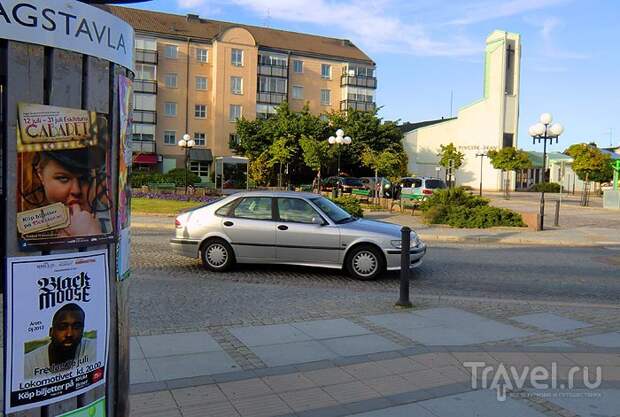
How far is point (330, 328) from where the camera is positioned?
→ 671 cm

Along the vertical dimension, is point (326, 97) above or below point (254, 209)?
above

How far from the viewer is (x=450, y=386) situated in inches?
190

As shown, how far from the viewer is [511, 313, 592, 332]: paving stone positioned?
7.08 m

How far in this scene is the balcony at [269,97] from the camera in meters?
64.2

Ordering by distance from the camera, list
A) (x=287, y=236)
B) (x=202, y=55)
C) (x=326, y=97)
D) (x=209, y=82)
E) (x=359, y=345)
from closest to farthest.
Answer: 1. (x=359, y=345)
2. (x=287, y=236)
3. (x=202, y=55)
4. (x=209, y=82)
5. (x=326, y=97)

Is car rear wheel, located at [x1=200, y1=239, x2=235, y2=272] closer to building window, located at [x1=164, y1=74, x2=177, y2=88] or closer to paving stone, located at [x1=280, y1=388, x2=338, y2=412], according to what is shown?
paving stone, located at [x1=280, y1=388, x2=338, y2=412]

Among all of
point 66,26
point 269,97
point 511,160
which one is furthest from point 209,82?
point 66,26

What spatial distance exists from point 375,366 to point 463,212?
58.5 ft

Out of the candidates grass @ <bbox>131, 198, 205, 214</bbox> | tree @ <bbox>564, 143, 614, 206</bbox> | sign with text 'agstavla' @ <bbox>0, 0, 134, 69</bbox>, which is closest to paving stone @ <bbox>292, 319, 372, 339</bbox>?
sign with text 'agstavla' @ <bbox>0, 0, 134, 69</bbox>

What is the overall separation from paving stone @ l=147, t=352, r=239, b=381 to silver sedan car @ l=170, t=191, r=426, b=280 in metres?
5.01

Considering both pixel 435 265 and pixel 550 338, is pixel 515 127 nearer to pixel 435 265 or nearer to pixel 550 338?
pixel 435 265

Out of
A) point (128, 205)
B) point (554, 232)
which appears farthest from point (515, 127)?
point (128, 205)

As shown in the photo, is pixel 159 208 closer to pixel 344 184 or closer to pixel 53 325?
pixel 344 184

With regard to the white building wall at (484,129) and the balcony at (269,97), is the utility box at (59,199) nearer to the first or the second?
the balcony at (269,97)
